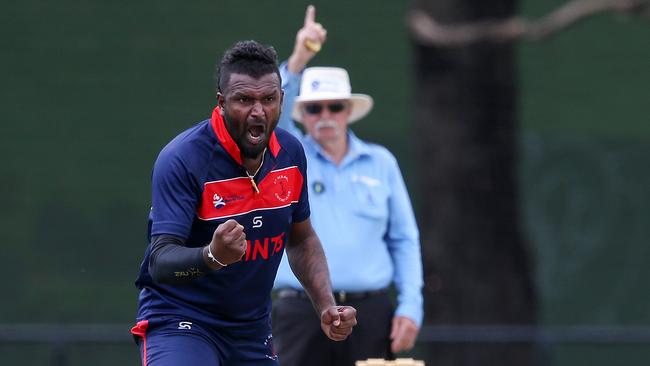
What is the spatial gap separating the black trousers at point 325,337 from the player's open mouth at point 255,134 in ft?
7.29

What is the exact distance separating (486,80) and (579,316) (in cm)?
264

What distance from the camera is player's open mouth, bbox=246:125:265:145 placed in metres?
4.96

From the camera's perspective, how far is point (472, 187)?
10.9 metres

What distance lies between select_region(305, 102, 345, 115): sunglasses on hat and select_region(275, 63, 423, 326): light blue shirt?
16 cm

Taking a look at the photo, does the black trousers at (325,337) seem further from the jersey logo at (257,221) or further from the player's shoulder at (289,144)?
the jersey logo at (257,221)

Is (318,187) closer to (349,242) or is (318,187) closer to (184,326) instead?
(349,242)

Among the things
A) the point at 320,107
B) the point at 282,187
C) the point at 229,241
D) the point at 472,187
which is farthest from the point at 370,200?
the point at 472,187

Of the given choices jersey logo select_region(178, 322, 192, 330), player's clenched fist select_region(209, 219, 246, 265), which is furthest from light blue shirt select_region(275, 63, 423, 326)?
player's clenched fist select_region(209, 219, 246, 265)

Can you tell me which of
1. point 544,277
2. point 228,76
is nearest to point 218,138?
point 228,76

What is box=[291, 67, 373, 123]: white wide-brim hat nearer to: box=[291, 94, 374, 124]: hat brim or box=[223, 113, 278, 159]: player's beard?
box=[291, 94, 374, 124]: hat brim

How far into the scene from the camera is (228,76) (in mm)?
5008

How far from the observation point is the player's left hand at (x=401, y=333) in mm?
7113

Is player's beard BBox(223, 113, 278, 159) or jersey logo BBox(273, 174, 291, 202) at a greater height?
player's beard BBox(223, 113, 278, 159)

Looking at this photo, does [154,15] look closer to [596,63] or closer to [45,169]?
[45,169]
